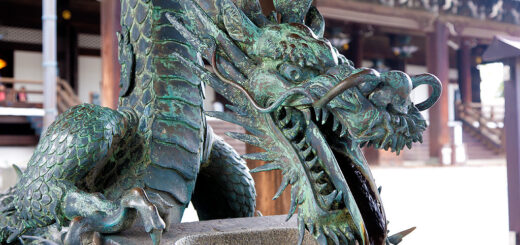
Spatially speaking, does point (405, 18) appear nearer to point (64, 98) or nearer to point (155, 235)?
point (64, 98)

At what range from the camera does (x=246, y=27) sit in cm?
91

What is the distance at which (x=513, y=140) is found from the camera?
2861 mm

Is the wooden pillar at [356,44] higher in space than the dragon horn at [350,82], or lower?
higher

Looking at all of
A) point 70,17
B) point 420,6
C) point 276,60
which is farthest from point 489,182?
point 70,17

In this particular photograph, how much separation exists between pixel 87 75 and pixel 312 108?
11.8 metres

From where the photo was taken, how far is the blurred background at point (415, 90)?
13.0ft

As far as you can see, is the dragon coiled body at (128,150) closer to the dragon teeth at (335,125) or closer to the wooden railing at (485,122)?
the dragon teeth at (335,125)

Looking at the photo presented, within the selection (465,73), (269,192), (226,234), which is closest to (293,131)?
(226,234)

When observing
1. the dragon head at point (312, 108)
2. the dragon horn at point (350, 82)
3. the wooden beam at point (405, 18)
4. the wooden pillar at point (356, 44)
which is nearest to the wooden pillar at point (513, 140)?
the dragon head at point (312, 108)

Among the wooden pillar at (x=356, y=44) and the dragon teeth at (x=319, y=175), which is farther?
the wooden pillar at (x=356, y=44)

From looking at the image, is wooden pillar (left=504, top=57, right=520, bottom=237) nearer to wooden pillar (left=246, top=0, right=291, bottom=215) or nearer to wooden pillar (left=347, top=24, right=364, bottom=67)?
wooden pillar (left=246, top=0, right=291, bottom=215)

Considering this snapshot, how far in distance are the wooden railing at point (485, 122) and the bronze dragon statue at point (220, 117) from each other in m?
13.1

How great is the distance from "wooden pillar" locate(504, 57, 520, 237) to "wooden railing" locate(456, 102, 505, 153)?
1085cm

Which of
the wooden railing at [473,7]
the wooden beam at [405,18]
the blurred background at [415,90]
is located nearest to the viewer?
the blurred background at [415,90]
